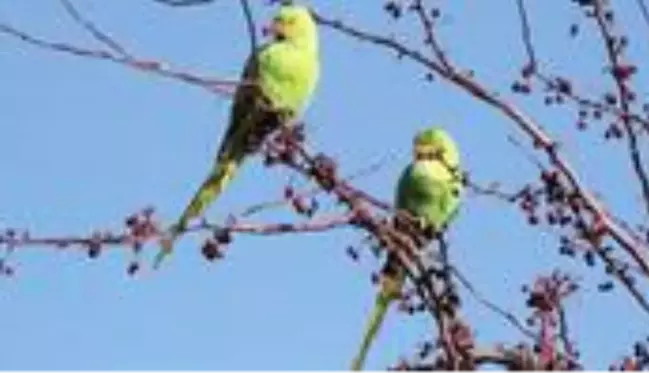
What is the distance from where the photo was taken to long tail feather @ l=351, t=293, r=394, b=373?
5.14 metres

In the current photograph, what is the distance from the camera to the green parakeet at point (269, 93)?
4.81m

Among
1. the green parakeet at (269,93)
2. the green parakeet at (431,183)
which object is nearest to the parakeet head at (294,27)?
the green parakeet at (269,93)

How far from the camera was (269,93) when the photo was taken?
5.05 m

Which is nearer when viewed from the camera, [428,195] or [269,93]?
[269,93]

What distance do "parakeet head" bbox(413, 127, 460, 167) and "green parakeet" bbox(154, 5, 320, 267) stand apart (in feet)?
2.33

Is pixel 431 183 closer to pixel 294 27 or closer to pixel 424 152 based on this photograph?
pixel 424 152

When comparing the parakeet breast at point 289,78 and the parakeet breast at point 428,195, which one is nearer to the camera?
the parakeet breast at point 289,78

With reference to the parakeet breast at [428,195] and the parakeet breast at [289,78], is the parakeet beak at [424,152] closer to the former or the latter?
the parakeet breast at [428,195]

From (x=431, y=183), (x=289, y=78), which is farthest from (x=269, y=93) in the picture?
(x=431, y=183)

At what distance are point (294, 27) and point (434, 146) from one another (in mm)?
923

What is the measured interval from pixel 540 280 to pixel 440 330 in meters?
0.34

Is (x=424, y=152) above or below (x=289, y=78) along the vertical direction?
above

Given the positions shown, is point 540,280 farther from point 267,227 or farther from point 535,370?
point 267,227

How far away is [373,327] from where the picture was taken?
209 inches
